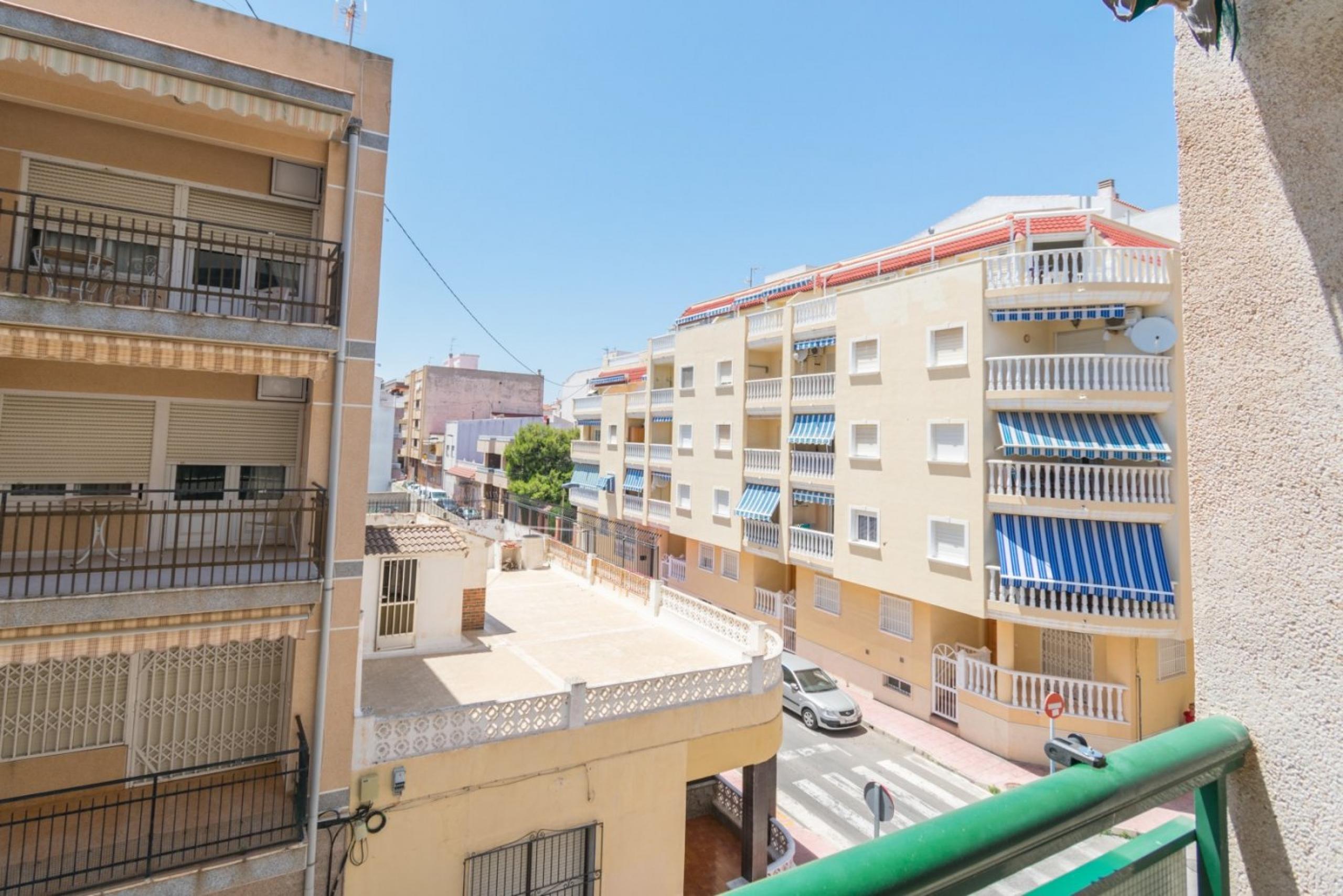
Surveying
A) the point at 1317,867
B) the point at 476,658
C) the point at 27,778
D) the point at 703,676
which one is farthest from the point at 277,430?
the point at 1317,867

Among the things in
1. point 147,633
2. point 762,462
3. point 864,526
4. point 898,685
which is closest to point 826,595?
point 864,526

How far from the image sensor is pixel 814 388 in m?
22.1

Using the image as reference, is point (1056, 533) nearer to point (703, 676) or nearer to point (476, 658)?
point (703, 676)

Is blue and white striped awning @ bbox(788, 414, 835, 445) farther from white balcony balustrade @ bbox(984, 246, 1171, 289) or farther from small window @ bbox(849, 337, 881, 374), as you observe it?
white balcony balustrade @ bbox(984, 246, 1171, 289)

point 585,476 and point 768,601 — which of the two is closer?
point 768,601

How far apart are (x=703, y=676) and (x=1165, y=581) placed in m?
11.7

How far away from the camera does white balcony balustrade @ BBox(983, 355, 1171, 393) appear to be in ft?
50.8

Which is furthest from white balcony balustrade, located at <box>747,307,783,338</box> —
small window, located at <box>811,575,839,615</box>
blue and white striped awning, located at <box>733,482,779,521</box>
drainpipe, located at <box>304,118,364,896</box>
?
drainpipe, located at <box>304,118,364,896</box>

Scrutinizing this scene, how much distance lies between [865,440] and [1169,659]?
9209 millimetres

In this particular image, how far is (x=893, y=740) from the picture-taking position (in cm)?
1716

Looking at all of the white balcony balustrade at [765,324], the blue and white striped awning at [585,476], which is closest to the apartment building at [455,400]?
the blue and white striped awning at [585,476]

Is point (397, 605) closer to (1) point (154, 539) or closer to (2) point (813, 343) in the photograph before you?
(1) point (154, 539)

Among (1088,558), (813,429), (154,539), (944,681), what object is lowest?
(944,681)

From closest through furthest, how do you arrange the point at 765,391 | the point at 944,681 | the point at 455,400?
the point at 944,681
the point at 765,391
the point at 455,400
